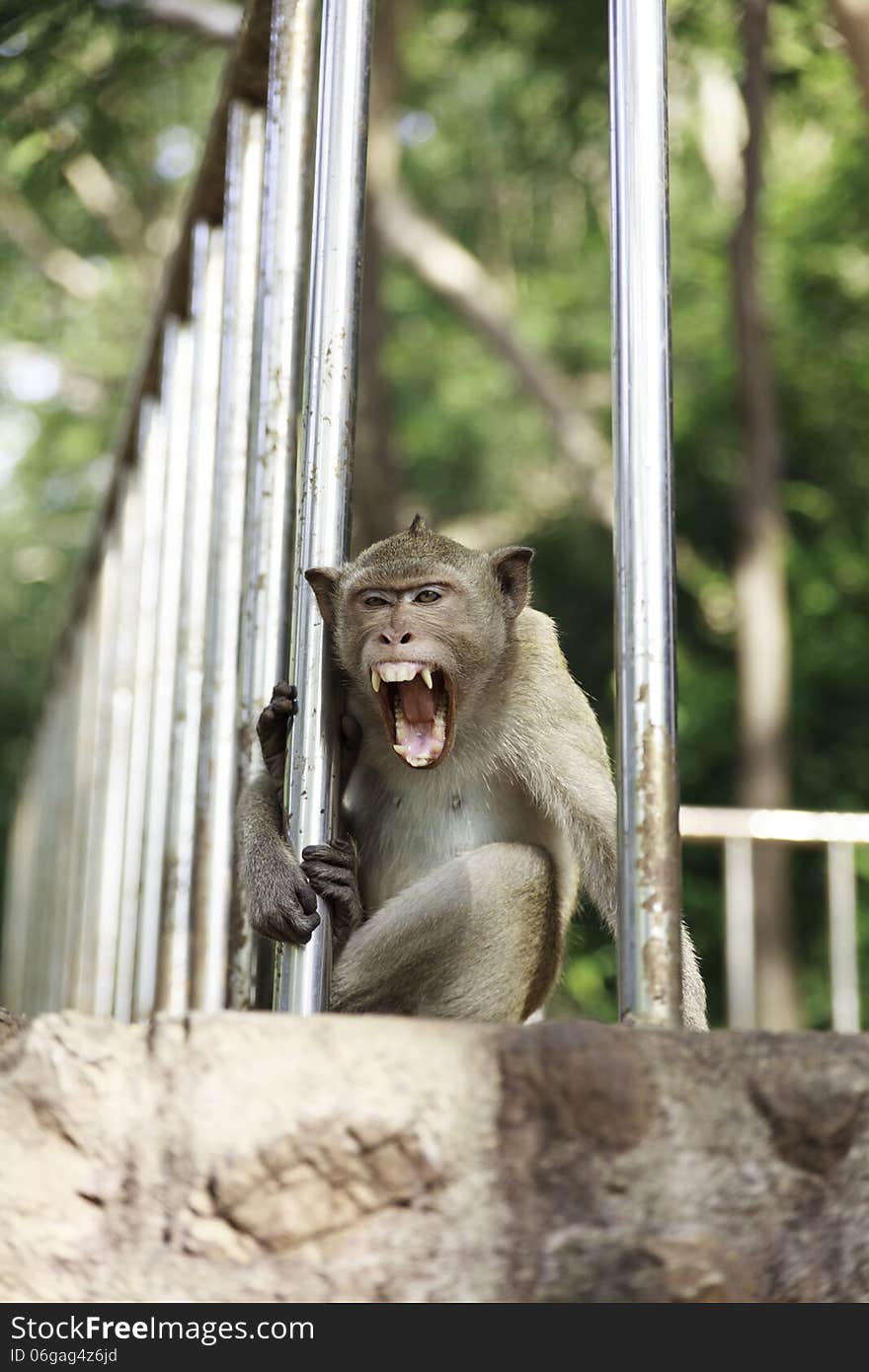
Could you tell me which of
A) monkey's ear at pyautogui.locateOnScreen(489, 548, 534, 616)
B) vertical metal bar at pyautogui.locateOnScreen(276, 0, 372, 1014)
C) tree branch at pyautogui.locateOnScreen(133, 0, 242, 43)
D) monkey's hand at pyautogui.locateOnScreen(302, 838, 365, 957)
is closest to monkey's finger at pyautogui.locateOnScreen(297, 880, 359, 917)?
monkey's hand at pyautogui.locateOnScreen(302, 838, 365, 957)

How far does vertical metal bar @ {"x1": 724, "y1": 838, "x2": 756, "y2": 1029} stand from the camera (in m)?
6.81

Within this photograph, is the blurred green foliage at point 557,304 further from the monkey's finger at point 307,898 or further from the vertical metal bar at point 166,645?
the monkey's finger at point 307,898

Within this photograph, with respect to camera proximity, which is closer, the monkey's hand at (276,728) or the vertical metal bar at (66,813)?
the monkey's hand at (276,728)

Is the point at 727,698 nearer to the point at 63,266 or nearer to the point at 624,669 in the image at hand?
the point at 63,266

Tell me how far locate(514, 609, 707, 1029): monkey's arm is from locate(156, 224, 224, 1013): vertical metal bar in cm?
64

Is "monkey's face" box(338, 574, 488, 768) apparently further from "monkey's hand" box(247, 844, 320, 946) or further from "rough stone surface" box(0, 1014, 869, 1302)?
"rough stone surface" box(0, 1014, 869, 1302)

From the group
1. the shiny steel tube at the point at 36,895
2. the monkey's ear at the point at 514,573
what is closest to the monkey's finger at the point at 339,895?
the monkey's ear at the point at 514,573

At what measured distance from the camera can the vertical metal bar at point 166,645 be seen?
3500mm

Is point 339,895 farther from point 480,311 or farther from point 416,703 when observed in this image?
point 480,311

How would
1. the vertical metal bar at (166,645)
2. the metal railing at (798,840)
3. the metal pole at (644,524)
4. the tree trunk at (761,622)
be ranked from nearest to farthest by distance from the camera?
the metal pole at (644,524) < the vertical metal bar at (166,645) < the metal railing at (798,840) < the tree trunk at (761,622)

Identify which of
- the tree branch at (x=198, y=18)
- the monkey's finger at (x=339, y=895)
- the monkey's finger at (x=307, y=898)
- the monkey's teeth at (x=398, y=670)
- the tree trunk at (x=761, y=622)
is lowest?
the monkey's finger at (x=307, y=898)

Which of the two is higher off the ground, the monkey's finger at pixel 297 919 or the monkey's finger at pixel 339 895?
the monkey's finger at pixel 339 895

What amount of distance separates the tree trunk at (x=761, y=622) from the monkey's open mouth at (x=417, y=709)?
6033 millimetres
